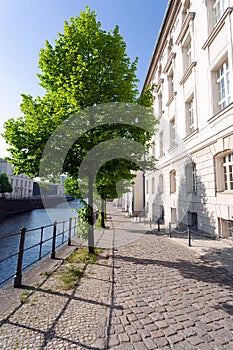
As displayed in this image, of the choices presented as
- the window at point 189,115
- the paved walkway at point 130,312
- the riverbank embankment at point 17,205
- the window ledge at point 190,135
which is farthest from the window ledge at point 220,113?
the riverbank embankment at point 17,205

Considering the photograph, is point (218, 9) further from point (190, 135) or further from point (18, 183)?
point (18, 183)

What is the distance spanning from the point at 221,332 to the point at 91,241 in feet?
15.1

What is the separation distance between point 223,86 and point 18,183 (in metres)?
84.6

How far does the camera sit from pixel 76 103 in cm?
622

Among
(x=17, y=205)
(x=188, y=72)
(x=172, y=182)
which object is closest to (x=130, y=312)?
(x=188, y=72)

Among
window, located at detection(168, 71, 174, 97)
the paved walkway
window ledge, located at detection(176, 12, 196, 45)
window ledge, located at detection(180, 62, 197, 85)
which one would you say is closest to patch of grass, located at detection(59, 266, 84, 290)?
the paved walkway

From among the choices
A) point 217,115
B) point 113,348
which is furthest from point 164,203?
point 113,348

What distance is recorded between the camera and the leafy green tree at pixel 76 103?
6195mm

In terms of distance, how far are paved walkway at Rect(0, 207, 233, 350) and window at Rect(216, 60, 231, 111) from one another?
6496 mm

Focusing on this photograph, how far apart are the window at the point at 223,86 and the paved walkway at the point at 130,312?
6.50 m

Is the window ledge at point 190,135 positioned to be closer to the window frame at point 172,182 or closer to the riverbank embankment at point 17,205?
the window frame at point 172,182

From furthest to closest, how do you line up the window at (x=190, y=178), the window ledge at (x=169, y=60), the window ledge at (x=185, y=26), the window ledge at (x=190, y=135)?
1. the window ledge at (x=169, y=60)
2. the window at (x=190, y=178)
3. the window ledge at (x=185, y=26)
4. the window ledge at (x=190, y=135)

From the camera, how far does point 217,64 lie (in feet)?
28.6

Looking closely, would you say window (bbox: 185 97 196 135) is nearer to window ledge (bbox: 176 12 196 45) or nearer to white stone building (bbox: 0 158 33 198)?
window ledge (bbox: 176 12 196 45)
